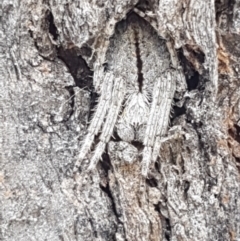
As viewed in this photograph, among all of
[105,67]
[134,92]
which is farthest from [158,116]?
[105,67]

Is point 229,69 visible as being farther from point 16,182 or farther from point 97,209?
point 16,182

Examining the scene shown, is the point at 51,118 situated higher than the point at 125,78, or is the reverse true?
the point at 125,78

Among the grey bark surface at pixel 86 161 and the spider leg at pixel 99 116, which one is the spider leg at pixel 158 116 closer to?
the grey bark surface at pixel 86 161

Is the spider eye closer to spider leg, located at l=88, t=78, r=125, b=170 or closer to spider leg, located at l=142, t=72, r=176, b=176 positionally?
spider leg, located at l=88, t=78, r=125, b=170

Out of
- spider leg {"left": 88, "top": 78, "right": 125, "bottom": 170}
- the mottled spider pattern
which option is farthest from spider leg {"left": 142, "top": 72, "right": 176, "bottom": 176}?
spider leg {"left": 88, "top": 78, "right": 125, "bottom": 170}

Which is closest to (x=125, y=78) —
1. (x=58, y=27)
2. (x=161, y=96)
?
(x=161, y=96)

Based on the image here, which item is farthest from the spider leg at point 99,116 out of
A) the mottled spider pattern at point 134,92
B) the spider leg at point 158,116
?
the spider leg at point 158,116

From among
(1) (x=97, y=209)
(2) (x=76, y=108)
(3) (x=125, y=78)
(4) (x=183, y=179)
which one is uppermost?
(3) (x=125, y=78)
